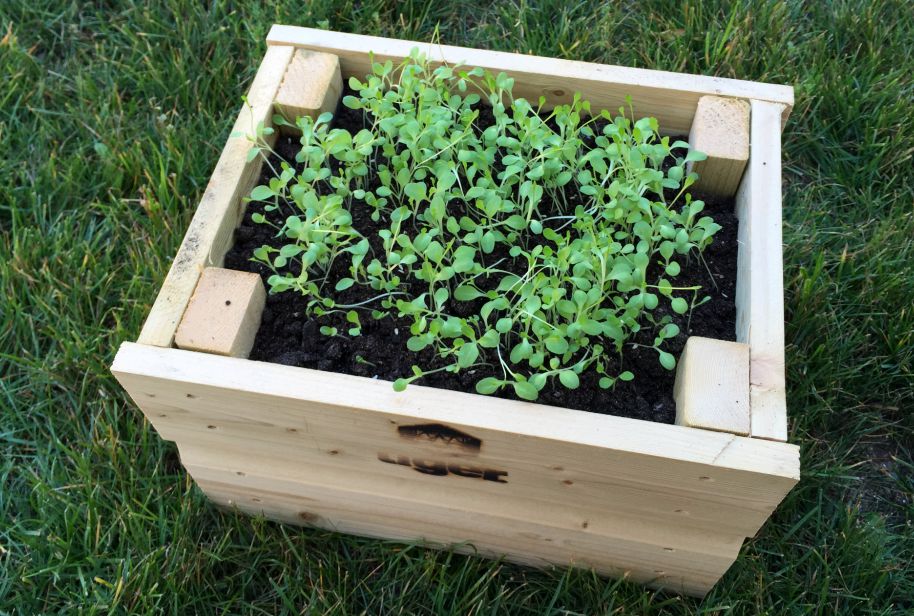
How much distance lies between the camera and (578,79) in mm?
1912

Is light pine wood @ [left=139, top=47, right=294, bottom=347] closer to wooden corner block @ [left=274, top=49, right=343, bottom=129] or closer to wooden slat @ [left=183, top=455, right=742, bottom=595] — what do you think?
wooden corner block @ [left=274, top=49, right=343, bottom=129]

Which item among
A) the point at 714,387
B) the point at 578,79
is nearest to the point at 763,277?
the point at 714,387

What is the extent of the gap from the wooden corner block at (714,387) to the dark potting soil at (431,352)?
0.28 ft

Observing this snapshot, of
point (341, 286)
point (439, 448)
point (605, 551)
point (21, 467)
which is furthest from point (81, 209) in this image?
point (605, 551)

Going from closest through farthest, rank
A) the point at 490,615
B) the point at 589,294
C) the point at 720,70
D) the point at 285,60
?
1. the point at 589,294
2. the point at 490,615
3. the point at 285,60
4. the point at 720,70

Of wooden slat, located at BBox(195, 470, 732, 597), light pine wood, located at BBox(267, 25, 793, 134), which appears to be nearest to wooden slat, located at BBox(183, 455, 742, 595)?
wooden slat, located at BBox(195, 470, 732, 597)

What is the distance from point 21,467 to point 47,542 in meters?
0.22

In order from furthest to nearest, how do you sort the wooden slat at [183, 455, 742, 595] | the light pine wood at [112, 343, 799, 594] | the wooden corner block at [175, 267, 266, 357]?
the wooden slat at [183, 455, 742, 595] < the wooden corner block at [175, 267, 266, 357] < the light pine wood at [112, 343, 799, 594]

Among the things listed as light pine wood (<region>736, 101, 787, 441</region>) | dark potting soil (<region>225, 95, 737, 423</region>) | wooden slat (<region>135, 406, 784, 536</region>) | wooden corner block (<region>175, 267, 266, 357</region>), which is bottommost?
wooden slat (<region>135, 406, 784, 536</region>)

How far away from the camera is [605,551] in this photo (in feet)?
5.72

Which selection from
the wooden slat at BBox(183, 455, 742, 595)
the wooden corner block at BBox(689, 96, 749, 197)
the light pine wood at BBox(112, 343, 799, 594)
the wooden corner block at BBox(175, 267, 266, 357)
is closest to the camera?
the light pine wood at BBox(112, 343, 799, 594)

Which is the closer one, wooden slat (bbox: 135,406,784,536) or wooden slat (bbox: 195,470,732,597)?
wooden slat (bbox: 135,406,784,536)

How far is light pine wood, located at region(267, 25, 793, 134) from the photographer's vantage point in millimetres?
1883

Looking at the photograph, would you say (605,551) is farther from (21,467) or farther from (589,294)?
(21,467)
